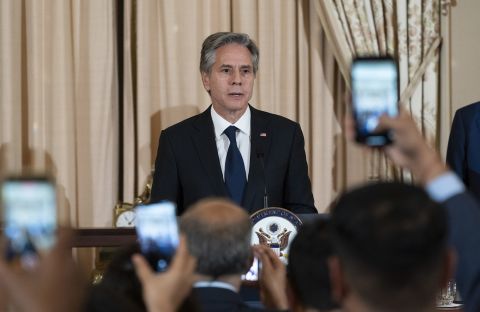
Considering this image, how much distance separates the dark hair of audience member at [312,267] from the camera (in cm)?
197

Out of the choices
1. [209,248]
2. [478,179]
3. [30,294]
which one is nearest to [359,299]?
[30,294]

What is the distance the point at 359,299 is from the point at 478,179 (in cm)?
279

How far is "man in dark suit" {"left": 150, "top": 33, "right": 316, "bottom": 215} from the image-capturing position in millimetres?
4133

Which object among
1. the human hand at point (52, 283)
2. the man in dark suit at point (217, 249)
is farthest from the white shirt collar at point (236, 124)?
the human hand at point (52, 283)

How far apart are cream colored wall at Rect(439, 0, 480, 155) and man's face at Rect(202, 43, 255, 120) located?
5.67ft

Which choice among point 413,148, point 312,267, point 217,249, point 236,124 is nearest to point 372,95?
point 413,148

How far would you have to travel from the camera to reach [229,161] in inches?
167

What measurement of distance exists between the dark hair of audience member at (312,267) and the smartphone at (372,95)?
0.24 metres

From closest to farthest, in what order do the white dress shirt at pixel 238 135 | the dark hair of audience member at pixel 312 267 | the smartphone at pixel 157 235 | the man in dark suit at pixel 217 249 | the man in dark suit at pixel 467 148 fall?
the smartphone at pixel 157 235, the dark hair of audience member at pixel 312 267, the man in dark suit at pixel 217 249, the man in dark suit at pixel 467 148, the white dress shirt at pixel 238 135

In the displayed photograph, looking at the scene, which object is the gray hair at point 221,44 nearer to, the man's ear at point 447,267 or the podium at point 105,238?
the podium at point 105,238

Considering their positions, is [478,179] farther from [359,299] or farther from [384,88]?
[359,299]

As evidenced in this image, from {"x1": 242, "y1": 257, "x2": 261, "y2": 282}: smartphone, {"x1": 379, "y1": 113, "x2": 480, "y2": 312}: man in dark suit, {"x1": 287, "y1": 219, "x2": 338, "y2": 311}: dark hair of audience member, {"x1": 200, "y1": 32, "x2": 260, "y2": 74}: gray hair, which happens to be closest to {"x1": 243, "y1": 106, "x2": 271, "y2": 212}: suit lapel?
{"x1": 200, "y1": 32, "x2": 260, "y2": 74}: gray hair

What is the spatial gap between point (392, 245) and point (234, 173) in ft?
9.08

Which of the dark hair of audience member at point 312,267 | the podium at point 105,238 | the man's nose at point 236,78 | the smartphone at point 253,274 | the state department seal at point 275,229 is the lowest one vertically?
the smartphone at point 253,274
